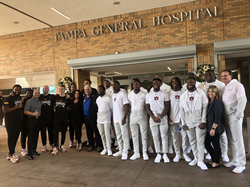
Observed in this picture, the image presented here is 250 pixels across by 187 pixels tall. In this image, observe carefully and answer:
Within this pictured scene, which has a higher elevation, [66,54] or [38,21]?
[38,21]

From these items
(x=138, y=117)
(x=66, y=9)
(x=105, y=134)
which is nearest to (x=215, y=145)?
(x=138, y=117)

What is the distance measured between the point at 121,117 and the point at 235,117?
7.59 feet

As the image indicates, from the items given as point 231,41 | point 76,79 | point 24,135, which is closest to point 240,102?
point 231,41

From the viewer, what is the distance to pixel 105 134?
4.85m

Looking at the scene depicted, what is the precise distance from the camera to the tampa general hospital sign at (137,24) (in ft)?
25.2

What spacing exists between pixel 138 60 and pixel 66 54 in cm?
376

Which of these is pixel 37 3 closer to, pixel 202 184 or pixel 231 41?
pixel 231 41

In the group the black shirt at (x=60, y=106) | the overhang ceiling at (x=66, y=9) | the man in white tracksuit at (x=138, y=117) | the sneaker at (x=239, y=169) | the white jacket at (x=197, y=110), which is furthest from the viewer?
the overhang ceiling at (x=66, y=9)

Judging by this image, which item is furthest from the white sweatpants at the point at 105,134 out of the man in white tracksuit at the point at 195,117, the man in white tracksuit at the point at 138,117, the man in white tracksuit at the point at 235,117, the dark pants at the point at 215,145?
the man in white tracksuit at the point at 235,117

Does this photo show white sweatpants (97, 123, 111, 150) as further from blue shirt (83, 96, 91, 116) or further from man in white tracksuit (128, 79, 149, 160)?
man in white tracksuit (128, 79, 149, 160)

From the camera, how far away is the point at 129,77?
1243 centimetres

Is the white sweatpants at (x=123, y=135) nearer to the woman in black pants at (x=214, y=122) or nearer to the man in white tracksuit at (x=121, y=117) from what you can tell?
the man in white tracksuit at (x=121, y=117)

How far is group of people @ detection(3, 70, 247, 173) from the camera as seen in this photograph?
3.57 meters

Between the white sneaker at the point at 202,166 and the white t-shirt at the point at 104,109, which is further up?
the white t-shirt at the point at 104,109
